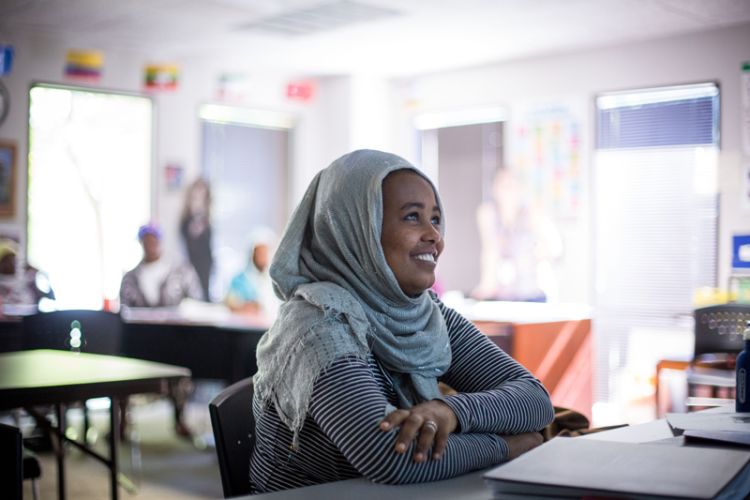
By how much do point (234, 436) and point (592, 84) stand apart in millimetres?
6543

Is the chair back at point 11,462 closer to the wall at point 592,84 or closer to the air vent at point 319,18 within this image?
the air vent at point 319,18

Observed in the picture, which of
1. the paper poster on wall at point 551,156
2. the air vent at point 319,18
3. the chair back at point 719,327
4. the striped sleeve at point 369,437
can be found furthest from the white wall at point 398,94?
the striped sleeve at point 369,437

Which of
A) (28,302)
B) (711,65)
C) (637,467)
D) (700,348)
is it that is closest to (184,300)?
(28,302)

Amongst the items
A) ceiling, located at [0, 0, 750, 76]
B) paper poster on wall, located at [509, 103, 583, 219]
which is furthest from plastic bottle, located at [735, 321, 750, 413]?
paper poster on wall, located at [509, 103, 583, 219]

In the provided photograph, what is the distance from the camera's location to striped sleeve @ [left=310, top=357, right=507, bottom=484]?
1.34m

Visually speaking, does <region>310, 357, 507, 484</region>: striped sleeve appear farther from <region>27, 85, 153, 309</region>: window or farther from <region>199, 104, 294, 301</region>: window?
<region>199, 104, 294, 301</region>: window

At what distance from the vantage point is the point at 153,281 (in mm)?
6707

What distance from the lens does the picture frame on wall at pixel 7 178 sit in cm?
691

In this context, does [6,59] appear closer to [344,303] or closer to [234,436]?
[234,436]

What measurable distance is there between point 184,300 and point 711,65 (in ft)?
14.6

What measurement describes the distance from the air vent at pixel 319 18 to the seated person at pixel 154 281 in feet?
5.83

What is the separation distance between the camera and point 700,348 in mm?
5180

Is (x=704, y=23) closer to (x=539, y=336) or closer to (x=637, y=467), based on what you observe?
(x=539, y=336)

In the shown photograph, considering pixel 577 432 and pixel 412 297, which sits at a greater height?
pixel 412 297
